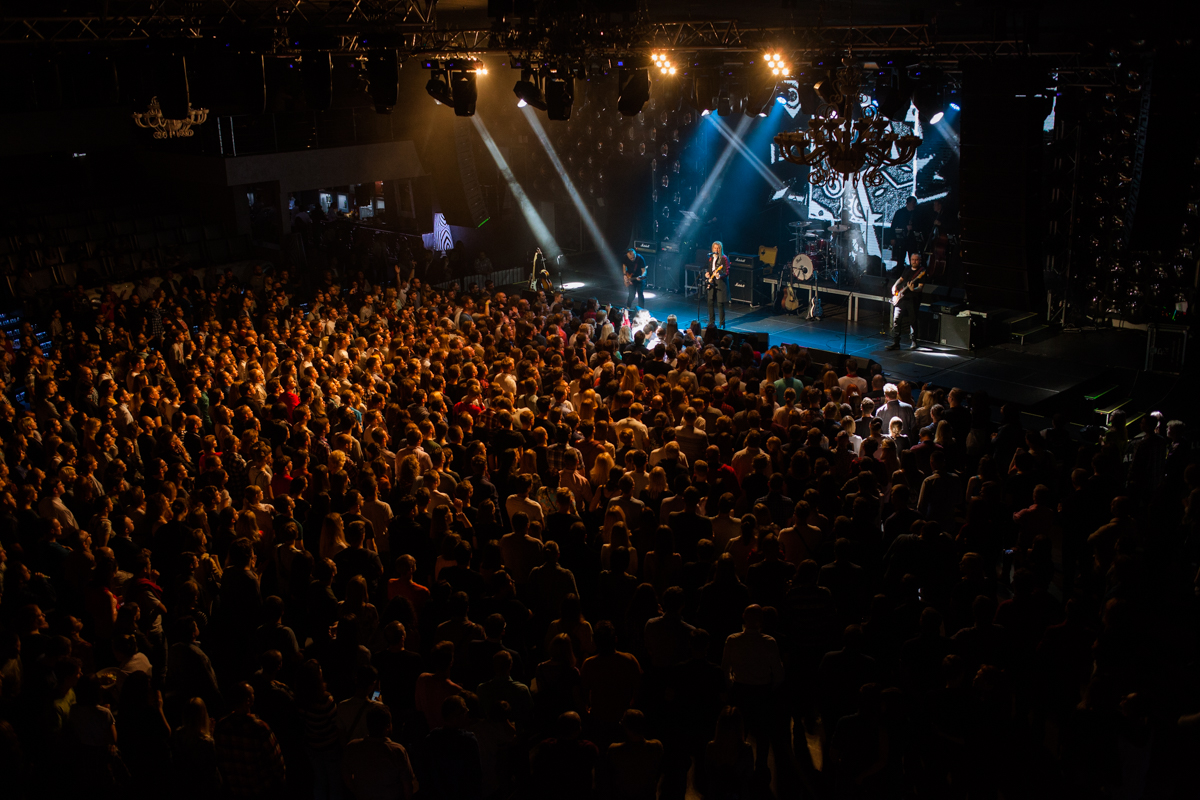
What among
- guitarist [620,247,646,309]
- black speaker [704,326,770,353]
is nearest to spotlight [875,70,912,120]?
black speaker [704,326,770,353]

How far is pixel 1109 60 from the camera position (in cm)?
882

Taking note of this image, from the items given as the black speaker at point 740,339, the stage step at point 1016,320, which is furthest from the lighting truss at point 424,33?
the stage step at point 1016,320

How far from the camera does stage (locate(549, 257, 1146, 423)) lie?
1108cm

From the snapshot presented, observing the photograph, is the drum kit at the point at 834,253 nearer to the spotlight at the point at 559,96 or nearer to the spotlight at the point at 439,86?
the spotlight at the point at 559,96

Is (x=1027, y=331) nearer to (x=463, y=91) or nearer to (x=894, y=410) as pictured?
(x=894, y=410)

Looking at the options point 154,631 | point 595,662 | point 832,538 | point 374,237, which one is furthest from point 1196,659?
point 374,237

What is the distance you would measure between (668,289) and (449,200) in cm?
500

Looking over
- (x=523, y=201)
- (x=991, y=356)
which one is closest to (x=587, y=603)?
(x=991, y=356)

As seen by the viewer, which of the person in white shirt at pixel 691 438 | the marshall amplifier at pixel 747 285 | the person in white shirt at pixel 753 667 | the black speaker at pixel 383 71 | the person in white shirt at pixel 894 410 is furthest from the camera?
the marshall amplifier at pixel 747 285

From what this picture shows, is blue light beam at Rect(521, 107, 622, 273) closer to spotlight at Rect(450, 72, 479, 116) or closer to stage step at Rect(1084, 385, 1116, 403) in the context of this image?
spotlight at Rect(450, 72, 479, 116)

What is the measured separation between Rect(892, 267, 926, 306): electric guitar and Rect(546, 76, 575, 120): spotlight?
18.7 feet

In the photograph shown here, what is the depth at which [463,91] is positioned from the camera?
38.4 ft

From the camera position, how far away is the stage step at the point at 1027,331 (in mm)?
12898

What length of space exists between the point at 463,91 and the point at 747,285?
656 cm
